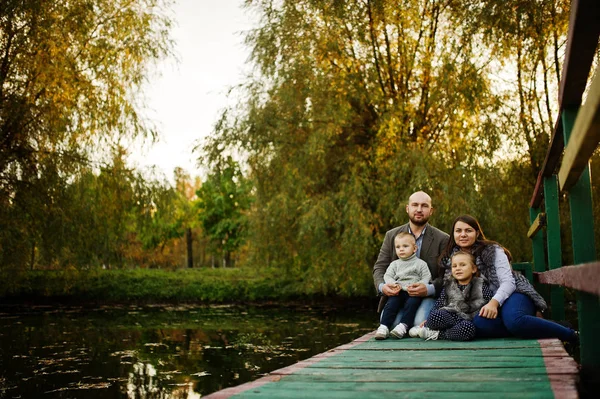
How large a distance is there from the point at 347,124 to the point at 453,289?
9557 mm

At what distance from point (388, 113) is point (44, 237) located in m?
6.67

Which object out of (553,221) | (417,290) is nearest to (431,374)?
(417,290)

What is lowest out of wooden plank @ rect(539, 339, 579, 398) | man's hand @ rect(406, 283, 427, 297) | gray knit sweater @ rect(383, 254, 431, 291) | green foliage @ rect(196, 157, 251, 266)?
wooden plank @ rect(539, 339, 579, 398)

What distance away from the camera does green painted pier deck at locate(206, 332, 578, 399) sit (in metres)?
2.05

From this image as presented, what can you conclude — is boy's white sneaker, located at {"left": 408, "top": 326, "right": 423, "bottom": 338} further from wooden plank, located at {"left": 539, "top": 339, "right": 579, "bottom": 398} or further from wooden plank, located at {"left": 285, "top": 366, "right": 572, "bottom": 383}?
wooden plank, located at {"left": 285, "top": 366, "right": 572, "bottom": 383}

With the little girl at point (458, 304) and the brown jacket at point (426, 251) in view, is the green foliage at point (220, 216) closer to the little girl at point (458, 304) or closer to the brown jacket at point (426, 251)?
the brown jacket at point (426, 251)

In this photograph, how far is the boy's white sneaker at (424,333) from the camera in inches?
146

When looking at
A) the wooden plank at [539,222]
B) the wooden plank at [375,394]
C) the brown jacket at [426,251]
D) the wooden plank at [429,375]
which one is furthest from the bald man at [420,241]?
the wooden plank at [375,394]

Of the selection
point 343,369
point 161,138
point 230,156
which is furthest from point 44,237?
point 343,369

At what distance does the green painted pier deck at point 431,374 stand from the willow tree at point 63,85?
9209 millimetres

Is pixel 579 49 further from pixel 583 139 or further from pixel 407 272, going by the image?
pixel 407 272

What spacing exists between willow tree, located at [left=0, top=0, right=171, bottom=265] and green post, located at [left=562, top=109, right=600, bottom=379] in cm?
983

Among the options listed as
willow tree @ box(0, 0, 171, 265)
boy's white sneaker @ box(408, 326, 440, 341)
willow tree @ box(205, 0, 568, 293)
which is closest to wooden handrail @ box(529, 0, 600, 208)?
boy's white sneaker @ box(408, 326, 440, 341)

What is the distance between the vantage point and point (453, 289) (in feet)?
12.8
